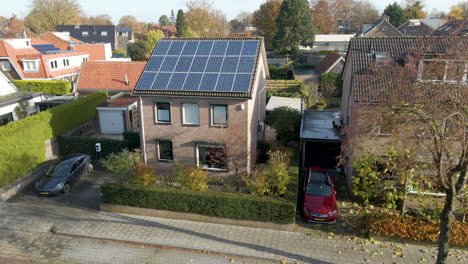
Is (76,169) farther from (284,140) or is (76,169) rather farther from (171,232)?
(284,140)

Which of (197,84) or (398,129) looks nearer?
(398,129)

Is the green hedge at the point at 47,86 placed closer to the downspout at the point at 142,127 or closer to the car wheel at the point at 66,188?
the car wheel at the point at 66,188

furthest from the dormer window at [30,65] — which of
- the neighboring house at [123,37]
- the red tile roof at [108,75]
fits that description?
the neighboring house at [123,37]

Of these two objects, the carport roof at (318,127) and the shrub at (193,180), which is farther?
the carport roof at (318,127)

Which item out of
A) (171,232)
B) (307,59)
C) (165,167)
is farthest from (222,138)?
(307,59)

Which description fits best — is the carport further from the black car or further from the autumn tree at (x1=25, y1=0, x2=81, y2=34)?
the autumn tree at (x1=25, y1=0, x2=81, y2=34)
